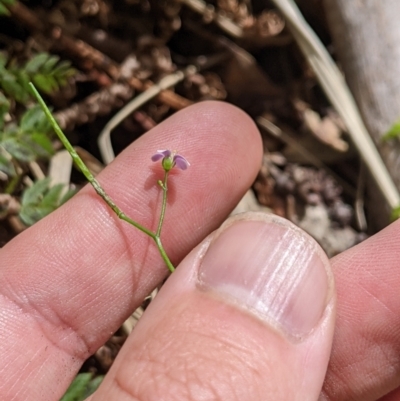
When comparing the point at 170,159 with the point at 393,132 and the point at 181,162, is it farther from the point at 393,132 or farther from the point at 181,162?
the point at 393,132

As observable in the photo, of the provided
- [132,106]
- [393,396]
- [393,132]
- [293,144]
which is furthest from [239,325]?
[293,144]

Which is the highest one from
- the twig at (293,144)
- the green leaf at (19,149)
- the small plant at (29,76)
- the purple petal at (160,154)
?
the small plant at (29,76)

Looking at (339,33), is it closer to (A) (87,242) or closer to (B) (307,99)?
(B) (307,99)

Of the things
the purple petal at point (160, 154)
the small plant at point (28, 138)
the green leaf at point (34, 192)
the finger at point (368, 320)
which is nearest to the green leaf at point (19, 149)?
the small plant at point (28, 138)

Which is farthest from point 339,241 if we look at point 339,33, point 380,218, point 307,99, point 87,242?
point 87,242

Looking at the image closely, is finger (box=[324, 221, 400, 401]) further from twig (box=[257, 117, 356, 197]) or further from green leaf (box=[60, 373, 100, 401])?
twig (box=[257, 117, 356, 197])

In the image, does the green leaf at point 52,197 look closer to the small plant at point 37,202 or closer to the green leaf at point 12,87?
the small plant at point 37,202
